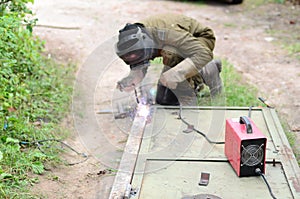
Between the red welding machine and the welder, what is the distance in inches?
38.5

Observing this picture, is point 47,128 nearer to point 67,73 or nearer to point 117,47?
point 117,47

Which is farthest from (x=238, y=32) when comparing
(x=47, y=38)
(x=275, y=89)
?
(x=47, y=38)

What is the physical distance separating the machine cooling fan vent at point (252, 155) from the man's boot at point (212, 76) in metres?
1.47

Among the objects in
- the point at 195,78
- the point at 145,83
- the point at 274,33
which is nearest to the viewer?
the point at 195,78

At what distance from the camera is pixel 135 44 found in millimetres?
4156

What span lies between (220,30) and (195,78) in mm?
2714

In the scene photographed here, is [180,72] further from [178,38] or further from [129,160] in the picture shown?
[129,160]

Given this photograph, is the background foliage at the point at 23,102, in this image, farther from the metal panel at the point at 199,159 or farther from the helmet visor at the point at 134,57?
the helmet visor at the point at 134,57

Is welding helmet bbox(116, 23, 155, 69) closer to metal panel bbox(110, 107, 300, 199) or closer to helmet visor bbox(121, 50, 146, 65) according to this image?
helmet visor bbox(121, 50, 146, 65)

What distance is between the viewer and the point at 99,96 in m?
5.55

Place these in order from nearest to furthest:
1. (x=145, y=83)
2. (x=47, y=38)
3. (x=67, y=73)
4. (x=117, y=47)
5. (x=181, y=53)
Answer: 1. (x=117, y=47)
2. (x=181, y=53)
3. (x=145, y=83)
4. (x=67, y=73)
5. (x=47, y=38)

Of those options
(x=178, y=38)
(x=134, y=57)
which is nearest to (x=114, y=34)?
(x=178, y=38)

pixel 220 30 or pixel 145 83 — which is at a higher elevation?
pixel 220 30

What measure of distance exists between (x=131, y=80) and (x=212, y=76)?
31.8 inches
